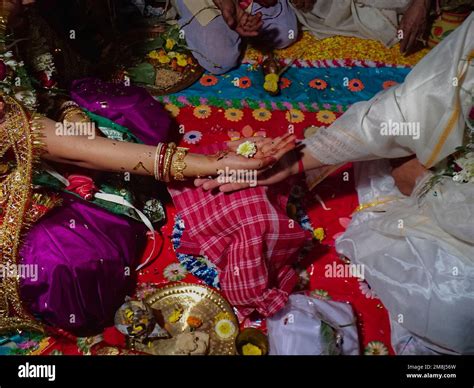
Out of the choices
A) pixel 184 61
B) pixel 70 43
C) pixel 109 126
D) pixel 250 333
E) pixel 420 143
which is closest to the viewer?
pixel 420 143

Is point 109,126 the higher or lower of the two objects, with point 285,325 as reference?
higher

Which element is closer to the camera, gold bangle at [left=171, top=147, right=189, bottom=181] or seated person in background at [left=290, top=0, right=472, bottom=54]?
gold bangle at [left=171, top=147, right=189, bottom=181]

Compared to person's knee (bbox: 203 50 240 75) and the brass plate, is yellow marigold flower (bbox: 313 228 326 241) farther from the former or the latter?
person's knee (bbox: 203 50 240 75)

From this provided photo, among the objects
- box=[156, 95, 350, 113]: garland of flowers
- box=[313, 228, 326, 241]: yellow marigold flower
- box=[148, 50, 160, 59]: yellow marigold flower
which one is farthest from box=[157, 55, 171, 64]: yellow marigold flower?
box=[313, 228, 326, 241]: yellow marigold flower

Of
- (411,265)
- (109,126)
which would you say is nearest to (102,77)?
(109,126)

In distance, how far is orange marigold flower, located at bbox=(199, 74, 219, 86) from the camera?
100 inches

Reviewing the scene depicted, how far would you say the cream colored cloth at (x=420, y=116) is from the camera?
146 cm

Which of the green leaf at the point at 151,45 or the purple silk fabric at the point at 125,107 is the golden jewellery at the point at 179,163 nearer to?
the purple silk fabric at the point at 125,107

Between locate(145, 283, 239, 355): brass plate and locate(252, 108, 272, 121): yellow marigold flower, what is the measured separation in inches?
37.7

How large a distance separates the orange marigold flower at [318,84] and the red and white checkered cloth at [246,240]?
90 centimetres

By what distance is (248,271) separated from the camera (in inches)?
64.1

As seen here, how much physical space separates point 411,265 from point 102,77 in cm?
174

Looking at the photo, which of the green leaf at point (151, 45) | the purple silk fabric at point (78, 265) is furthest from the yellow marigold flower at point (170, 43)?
the purple silk fabric at point (78, 265)
